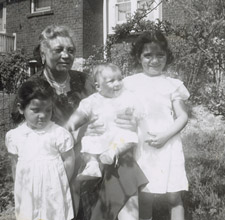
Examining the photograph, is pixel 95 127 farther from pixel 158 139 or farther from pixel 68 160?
pixel 158 139

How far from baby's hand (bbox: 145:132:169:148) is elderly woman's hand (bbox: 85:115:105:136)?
0.40m

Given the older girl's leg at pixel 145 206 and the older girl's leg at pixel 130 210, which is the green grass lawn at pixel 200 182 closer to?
the older girl's leg at pixel 145 206

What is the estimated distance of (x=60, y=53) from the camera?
114 inches

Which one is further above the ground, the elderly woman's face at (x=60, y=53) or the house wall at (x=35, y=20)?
the house wall at (x=35, y=20)

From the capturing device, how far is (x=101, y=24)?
1402 cm

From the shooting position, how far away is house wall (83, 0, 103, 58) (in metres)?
13.4

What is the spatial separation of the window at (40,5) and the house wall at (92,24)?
69.9 inches

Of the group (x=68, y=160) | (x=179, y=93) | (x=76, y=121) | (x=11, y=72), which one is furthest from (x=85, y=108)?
(x=11, y=72)

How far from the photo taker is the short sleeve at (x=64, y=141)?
8.54 ft

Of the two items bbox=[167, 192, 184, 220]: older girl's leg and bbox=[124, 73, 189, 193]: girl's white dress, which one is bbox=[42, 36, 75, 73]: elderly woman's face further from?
bbox=[167, 192, 184, 220]: older girl's leg

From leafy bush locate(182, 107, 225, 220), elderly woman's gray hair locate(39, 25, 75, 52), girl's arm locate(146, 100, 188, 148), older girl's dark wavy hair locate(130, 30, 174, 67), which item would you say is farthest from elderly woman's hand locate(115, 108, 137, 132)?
leafy bush locate(182, 107, 225, 220)

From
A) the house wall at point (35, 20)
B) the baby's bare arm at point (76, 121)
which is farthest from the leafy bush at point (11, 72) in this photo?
the baby's bare arm at point (76, 121)

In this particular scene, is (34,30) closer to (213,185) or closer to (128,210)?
(213,185)

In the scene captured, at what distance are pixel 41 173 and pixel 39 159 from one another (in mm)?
103
